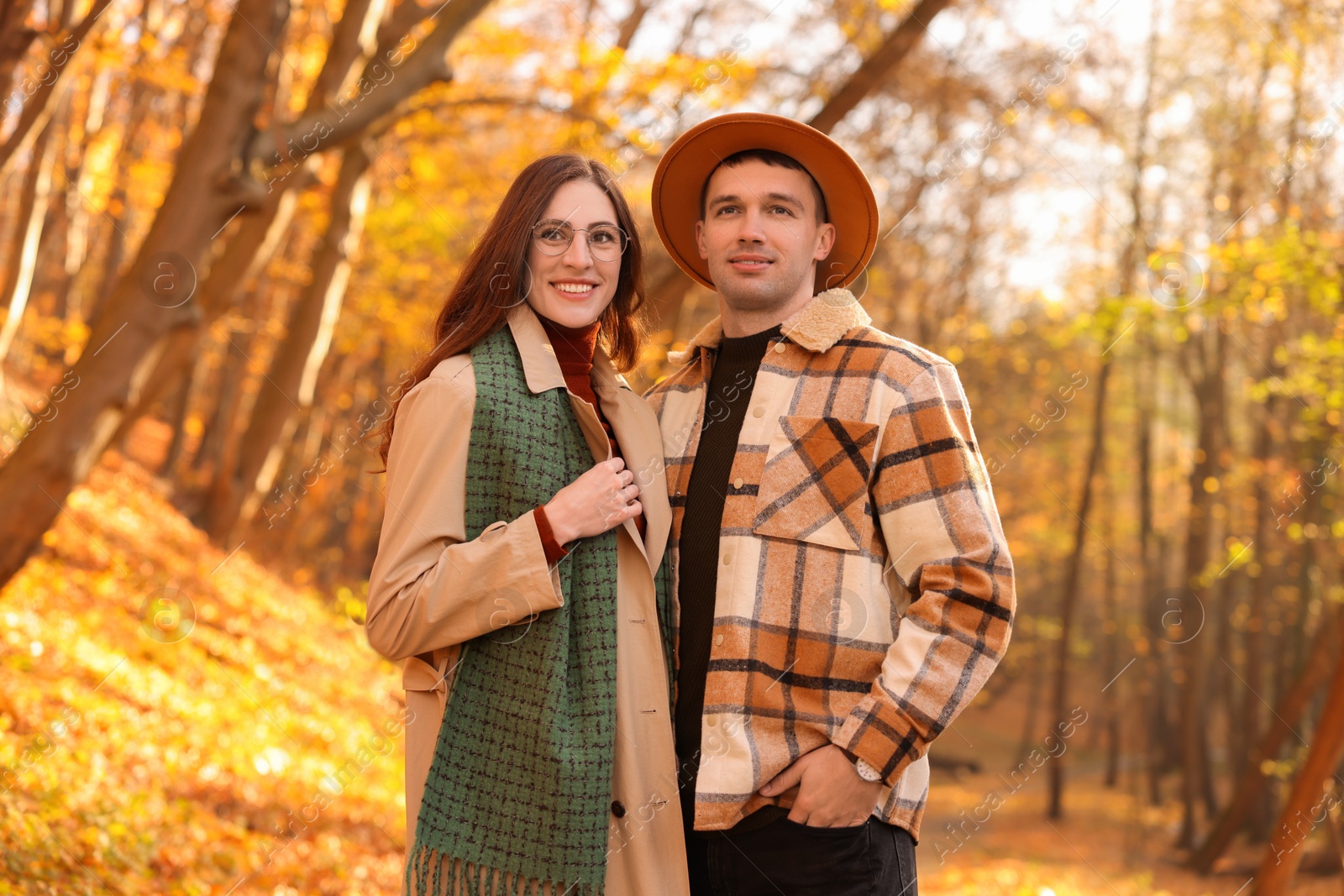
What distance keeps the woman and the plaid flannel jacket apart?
0.18 meters

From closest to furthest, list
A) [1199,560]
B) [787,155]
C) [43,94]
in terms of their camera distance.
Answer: [787,155], [43,94], [1199,560]

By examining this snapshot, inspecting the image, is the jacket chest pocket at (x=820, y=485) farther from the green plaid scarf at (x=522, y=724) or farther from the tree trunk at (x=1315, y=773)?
the tree trunk at (x=1315, y=773)

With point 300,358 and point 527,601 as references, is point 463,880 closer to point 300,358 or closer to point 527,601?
point 527,601

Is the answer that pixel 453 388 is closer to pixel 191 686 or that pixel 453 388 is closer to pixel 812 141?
pixel 812 141

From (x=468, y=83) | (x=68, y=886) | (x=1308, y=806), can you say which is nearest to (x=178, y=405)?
(x=468, y=83)

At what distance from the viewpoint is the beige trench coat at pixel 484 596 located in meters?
2.32

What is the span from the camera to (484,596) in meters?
2.32

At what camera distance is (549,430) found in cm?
258

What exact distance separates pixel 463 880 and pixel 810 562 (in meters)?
1.05

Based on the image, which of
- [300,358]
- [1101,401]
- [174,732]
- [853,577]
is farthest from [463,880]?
[1101,401]

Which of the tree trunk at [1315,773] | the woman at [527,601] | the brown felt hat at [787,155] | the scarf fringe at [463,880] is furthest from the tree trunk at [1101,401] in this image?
the scarf fringe at [463,880]

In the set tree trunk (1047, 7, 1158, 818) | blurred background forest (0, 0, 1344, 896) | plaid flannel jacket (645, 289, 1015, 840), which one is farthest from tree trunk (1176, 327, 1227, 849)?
plaid flannel jacket (645, 289, 1015, 840)

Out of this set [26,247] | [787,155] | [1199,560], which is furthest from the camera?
[1199,560]

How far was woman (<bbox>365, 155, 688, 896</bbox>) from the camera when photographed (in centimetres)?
232
